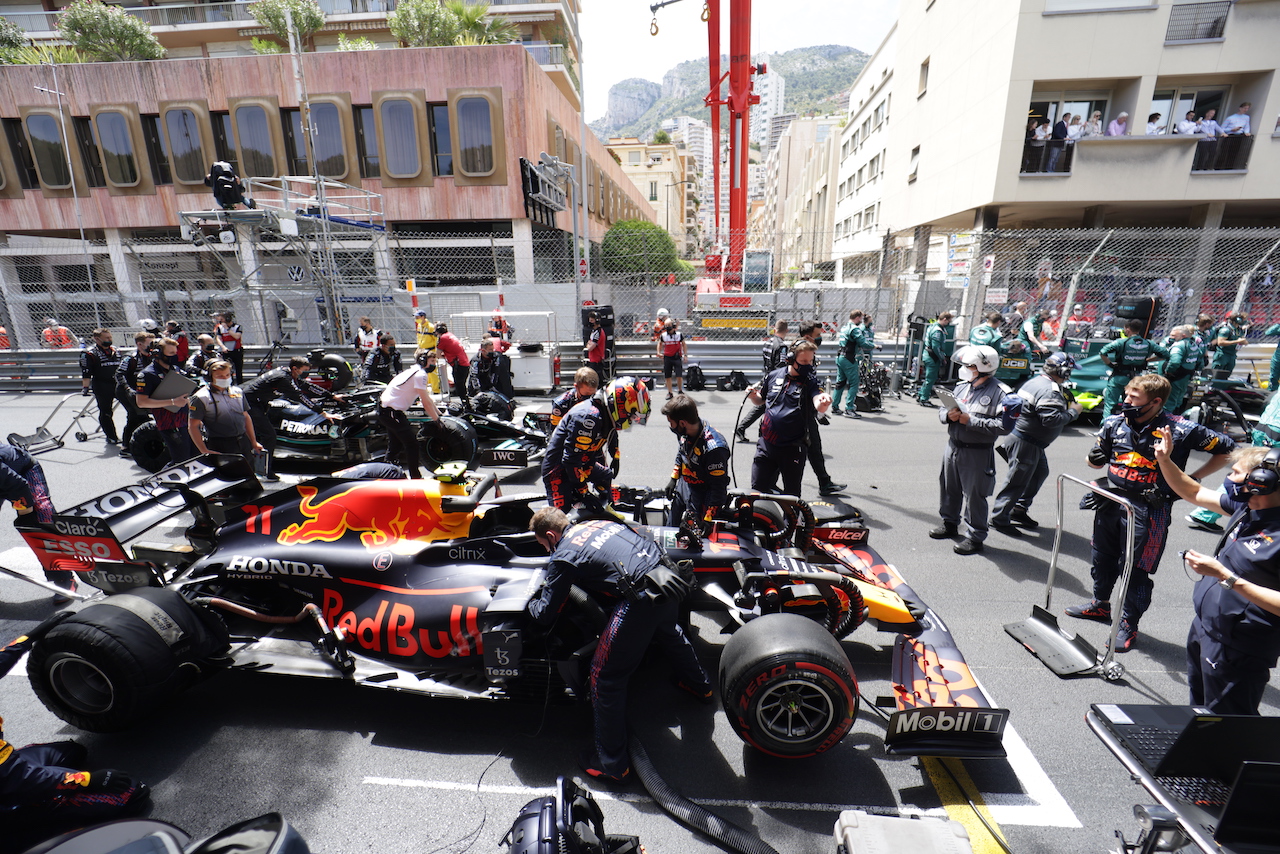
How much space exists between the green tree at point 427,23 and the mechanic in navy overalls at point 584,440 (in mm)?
26246

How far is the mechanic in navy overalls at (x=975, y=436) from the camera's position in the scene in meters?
5.36

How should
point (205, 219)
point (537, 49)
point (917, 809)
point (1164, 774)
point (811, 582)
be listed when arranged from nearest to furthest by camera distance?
1. point (1164, 774)
2. point (917, 809)
3. point (811, 582)
4. point (205, 219)
5. point (537, 49)

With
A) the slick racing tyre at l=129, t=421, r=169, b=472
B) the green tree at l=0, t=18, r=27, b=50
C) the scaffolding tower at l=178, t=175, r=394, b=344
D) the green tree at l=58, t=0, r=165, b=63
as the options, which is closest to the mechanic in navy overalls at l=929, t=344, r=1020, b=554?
the slick racing tyre at l=129, t=421, r=169, b=472

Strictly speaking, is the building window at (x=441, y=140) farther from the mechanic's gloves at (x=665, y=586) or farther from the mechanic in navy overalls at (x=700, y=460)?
the mechanic's gloves at (x=665, y=586)

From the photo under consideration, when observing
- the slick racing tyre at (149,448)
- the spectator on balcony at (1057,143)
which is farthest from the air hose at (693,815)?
the spectator on balcony at (1057,143)

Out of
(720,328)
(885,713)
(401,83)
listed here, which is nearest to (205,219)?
(401,83)

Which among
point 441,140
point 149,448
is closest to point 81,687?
point 149,448

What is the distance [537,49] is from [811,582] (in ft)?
115

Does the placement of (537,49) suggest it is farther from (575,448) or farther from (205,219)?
(575,448)

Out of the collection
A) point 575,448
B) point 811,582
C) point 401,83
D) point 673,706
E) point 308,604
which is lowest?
point 673,706

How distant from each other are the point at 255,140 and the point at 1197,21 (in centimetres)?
3160

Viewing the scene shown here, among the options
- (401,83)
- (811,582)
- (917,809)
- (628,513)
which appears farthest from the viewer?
(401,83)

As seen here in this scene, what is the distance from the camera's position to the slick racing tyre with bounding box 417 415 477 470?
25.1ft

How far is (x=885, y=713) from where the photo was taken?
3447 millimetres
